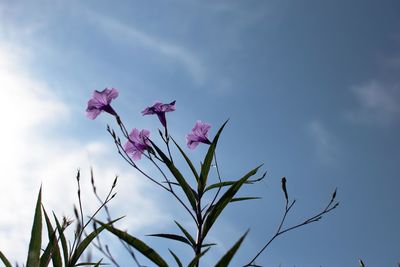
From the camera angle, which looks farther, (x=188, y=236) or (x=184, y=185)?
(x=184, y=185)

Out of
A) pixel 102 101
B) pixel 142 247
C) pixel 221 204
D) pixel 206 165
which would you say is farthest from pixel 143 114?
pixel 142 247

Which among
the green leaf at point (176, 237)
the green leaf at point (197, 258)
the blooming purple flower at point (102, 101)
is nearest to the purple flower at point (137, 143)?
the blooming purple flower at point (102, 101)

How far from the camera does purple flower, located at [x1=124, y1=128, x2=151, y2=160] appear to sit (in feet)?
8.42

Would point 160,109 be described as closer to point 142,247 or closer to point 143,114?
point 143,114

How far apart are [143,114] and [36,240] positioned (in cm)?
99

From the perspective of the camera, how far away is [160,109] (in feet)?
9.11

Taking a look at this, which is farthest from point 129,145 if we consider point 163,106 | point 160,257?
point 160,257

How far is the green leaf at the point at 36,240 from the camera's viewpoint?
205 centimetres

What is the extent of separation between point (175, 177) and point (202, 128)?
663mm

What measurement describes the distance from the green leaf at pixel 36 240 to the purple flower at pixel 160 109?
842mm

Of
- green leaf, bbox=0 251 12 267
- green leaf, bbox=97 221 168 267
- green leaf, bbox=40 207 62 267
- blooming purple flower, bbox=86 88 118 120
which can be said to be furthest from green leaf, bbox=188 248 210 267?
blooming purple flower, bbox=86 88 118 120

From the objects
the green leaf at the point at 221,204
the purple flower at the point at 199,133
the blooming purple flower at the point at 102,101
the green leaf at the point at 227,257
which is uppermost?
the blooming purple flower at the point at 102,101

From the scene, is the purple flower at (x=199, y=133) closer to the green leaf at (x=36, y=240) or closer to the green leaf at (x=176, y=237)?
the green leaf at (x=176, y=237)

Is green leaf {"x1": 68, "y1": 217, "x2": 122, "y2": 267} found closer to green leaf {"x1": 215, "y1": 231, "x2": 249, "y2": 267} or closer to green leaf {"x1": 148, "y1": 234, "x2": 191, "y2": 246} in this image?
A: green leaf {"x1": 148, "y1": 234, "x2": 191, "y2": 246}
